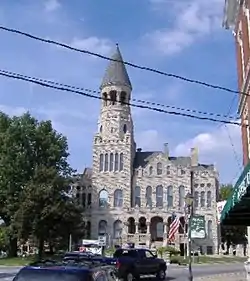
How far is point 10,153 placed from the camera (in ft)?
226

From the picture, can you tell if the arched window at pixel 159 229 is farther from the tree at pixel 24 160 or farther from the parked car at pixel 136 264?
the parked car at pixel 136 264

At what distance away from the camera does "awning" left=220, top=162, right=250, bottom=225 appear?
1262 centimetres

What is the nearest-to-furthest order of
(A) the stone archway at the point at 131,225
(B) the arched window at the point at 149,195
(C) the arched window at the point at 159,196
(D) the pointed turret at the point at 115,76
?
1. (A) the stone archway at the point at 131,225
2. (C) the arched window at the point at 159,196
3. (B) the arched window at the point at 149,195
4. (D) the pointed turret at the point at 115,76

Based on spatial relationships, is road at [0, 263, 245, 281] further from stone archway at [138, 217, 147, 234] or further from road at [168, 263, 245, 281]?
stone archway at [138, 217, 147, 234]

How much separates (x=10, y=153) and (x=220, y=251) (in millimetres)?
39654

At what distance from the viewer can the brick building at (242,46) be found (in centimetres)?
1981

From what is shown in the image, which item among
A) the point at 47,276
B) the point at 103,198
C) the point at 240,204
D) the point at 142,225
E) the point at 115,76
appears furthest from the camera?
the point at 115,76

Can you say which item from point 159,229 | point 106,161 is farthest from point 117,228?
point 106,161

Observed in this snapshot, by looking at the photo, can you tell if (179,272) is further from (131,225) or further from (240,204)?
(131,225)

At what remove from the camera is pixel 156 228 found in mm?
88875

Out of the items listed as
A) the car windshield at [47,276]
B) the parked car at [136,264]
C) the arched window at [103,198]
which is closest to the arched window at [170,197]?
the arched window at [103,198]

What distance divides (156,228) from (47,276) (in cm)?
8242

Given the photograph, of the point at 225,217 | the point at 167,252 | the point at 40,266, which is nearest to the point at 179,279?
the point at 225,217

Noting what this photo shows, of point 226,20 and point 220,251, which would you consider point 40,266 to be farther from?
point 220,251
